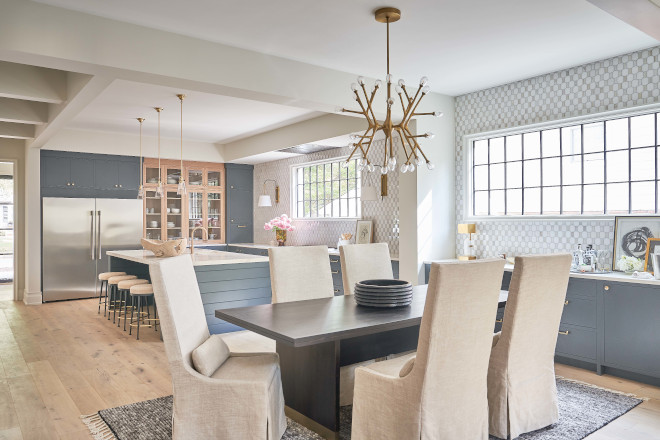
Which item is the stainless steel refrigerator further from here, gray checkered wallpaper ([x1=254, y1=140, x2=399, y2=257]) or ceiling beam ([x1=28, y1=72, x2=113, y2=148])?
gray checkered wallpaper ([x1=254, y1=140, x2=399, y2=257])

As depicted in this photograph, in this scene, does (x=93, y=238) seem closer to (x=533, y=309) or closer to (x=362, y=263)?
(x=362, y=263)

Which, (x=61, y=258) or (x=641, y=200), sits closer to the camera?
(x=641, y=200)

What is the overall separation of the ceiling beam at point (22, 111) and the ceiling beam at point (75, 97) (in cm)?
13

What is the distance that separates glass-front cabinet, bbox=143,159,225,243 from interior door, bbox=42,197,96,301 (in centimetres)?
94

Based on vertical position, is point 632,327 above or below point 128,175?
below

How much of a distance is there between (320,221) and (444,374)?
5.40 m

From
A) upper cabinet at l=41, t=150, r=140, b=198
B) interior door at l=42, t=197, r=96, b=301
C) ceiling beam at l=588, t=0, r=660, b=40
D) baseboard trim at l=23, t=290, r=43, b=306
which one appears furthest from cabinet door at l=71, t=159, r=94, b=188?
ceiling beam at l=588, t=0, r=660, b=40

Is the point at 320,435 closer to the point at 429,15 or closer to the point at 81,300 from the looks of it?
the point at 429,15

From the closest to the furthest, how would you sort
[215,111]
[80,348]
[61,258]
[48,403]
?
[48,403] < [80,348] < [215,111] < [61,258]

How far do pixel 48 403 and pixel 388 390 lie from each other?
7.55 ft

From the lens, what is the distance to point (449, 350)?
2111mm

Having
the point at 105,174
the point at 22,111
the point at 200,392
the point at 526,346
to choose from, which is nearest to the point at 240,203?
the point at 105,174

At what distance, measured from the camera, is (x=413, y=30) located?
11.3 feet

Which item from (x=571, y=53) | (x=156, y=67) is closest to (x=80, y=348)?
(x=156, y=67)
